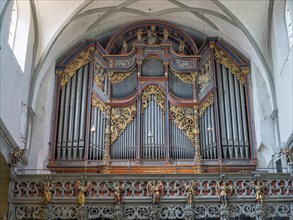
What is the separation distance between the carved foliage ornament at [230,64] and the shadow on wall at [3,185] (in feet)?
32.3

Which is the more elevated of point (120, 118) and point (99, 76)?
point (99, 76)

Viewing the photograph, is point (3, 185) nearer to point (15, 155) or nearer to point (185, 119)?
point (15, 155)

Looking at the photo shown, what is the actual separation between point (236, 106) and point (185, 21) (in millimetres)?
4249

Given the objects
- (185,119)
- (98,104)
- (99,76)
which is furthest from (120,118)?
(185,119)

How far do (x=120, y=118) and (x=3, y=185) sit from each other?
5.89 m

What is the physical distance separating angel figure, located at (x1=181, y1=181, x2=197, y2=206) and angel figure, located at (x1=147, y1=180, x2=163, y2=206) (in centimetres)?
73

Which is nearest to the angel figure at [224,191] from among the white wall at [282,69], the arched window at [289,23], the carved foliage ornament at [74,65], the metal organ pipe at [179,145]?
the white wall at [282,69]

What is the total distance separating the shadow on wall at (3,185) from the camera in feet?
50.1

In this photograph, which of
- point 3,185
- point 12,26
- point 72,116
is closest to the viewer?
point 3,185

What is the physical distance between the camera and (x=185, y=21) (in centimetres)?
2139

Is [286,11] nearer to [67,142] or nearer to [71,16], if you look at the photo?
[71,16]

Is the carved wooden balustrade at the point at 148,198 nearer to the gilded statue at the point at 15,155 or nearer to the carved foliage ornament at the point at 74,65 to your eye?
the gilded statue at the point at 15,155

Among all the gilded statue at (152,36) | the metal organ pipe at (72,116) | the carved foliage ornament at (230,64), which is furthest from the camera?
the gilded statue at (152,36)

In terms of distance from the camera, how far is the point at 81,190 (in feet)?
50.8
